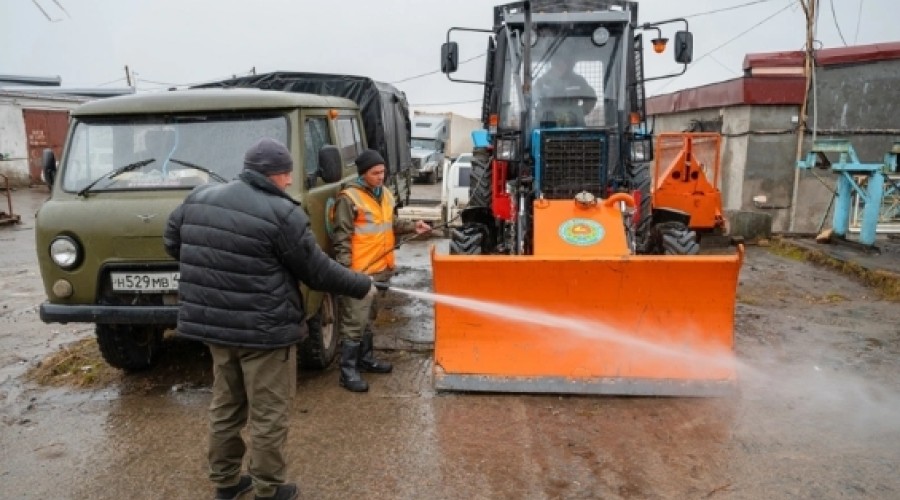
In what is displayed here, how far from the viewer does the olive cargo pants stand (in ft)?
10.3

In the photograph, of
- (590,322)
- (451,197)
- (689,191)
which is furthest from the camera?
(451,197)

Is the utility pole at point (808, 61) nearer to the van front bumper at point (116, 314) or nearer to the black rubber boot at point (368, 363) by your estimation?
the black rubber boot at point (368, 363)

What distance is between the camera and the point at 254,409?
3.15 metres

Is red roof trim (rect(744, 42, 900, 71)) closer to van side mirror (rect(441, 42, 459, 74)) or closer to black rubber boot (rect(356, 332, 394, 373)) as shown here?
van side mirror (rect(441, 42, 459, 74))

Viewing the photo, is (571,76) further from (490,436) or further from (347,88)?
(490,436)

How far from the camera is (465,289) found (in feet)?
15.6

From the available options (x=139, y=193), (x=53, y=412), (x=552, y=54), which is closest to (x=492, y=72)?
(x=552, y=54)

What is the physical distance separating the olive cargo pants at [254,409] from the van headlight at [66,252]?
193cm

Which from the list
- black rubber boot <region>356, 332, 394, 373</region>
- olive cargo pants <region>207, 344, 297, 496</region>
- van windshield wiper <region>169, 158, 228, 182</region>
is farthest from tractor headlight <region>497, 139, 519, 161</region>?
olive cargo pants <region>207, 344, 297, 496</region>

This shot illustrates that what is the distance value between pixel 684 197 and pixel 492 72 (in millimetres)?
4138

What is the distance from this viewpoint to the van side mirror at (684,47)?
6438mm

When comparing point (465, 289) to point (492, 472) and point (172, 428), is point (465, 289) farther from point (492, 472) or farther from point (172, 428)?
point (172, 428)

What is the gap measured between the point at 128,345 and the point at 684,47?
570 cm

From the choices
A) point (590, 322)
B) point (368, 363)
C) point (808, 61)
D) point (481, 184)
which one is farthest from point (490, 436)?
point (808, 61)
